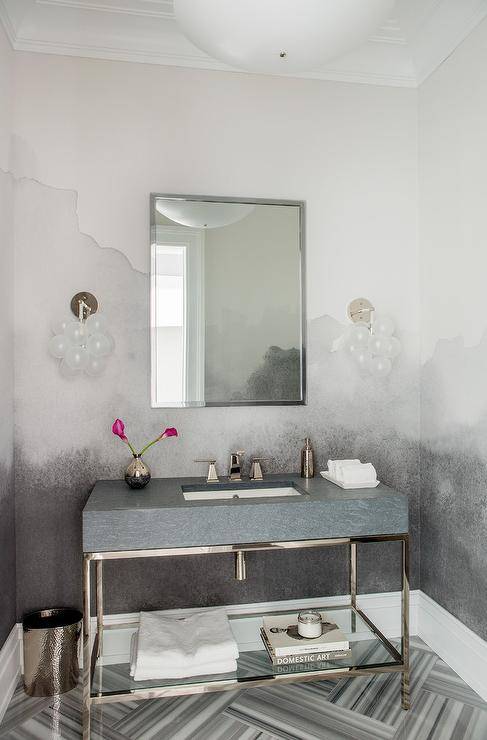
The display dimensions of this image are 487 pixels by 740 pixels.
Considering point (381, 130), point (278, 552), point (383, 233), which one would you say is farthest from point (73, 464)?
point (381, 130)

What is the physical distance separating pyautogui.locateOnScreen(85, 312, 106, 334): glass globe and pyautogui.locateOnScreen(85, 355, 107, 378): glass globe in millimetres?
107

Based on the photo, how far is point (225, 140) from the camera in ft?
8.55

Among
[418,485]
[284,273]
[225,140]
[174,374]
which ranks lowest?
[418,485]

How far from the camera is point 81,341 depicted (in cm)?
240

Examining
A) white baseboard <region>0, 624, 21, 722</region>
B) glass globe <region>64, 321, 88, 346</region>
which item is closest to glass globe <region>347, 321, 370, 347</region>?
glass globe <region>64, 321, 88, 346</region>

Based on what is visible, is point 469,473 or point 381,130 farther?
point 381,130

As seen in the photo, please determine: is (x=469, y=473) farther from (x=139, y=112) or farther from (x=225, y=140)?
(x=139, y=112)

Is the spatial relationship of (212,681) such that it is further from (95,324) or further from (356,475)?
(95,324)

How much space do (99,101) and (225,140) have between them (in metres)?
0.56

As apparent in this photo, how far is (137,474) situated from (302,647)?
0.90 metres

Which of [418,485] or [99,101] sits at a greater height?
[99,101]

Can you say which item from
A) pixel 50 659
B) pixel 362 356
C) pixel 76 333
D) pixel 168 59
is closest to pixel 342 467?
pixel 362 356

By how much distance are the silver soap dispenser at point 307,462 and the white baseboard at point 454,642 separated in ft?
2.72

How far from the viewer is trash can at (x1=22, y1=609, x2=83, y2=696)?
2.25 meters
